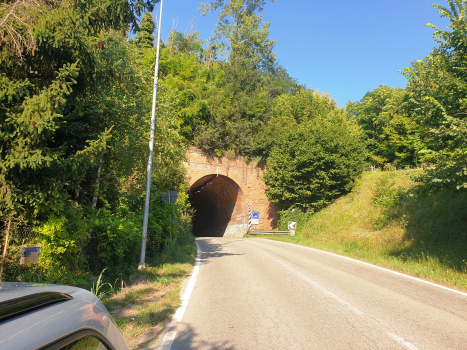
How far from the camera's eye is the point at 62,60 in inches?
231

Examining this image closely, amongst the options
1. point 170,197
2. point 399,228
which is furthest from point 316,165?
point 170,197

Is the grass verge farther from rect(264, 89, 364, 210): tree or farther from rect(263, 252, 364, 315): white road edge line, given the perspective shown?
rect(264, 89, 364, 210): tree

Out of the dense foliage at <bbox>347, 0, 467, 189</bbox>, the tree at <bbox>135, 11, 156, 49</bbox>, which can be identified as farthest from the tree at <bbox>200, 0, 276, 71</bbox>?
the dense foliage at <bbox>347, 0, 467, 189</bbox>

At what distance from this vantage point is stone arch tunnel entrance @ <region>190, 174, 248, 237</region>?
30.0 metres

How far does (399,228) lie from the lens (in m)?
16.7

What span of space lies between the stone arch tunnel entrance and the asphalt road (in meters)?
20.5

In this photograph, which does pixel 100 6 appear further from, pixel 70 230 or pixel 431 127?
pixel 431 127

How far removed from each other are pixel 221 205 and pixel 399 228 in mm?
20345

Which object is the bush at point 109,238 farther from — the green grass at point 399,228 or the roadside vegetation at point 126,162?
the green grass at point 399,228

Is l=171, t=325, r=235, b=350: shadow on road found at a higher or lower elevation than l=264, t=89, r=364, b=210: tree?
lower

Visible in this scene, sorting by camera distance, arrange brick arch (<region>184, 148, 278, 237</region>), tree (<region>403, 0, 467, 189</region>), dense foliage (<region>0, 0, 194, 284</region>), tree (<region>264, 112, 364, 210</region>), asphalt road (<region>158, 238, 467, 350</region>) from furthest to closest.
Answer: brick arch (<region>184, 148, 278, 237</region>), tree (<region>264, 112, 364, 210</region>), tree (<region>403, 0, 467, 189</region>), dense foliage (<region>0, 0, 194, 284</region>), asphalt road (<region>158, 238, 467, 350</region>)

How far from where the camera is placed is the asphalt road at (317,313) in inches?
169

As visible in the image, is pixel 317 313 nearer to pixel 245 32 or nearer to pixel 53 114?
pixel 53 114

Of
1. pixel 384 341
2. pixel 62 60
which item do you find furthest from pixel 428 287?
pixel 62 60
